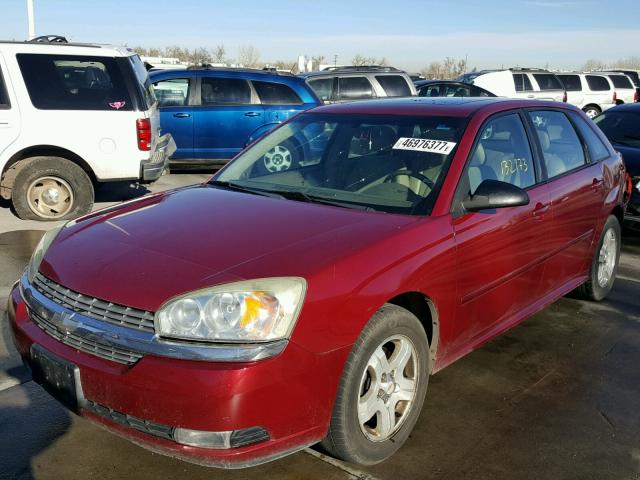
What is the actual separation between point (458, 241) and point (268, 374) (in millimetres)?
1357

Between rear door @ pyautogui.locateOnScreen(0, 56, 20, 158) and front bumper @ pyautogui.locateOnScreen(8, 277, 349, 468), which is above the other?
rear door @ pyautogui.locateOnScreen(0, 56, 20, 158)

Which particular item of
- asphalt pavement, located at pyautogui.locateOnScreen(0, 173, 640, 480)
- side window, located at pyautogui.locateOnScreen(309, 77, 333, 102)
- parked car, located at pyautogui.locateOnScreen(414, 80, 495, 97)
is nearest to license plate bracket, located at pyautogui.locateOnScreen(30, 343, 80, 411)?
asphalt pavement, located at pyautogui.locateOnScreen(0, 173, 640, 480)

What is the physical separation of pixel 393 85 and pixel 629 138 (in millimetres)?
6329

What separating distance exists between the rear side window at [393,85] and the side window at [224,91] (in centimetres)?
384

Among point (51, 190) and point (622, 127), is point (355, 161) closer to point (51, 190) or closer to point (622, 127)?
point (51, 190)

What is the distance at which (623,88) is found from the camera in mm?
24250

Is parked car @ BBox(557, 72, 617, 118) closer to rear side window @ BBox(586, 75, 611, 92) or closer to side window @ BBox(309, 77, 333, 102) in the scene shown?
rear side window @ BBox(586, 75, 611, 92)

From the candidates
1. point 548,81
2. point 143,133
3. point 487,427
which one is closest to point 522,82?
point 548,81

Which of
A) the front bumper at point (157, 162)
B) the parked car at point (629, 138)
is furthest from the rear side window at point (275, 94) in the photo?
the parked car at point (629, 138)

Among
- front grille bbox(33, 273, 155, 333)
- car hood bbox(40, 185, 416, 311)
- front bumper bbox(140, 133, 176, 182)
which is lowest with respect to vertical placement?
front bumper bbox(140, 133, 176, 182)

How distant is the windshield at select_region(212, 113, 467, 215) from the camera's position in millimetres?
3578

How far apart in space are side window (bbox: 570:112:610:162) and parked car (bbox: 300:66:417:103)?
8521 mm

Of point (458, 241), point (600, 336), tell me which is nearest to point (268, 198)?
point (458, 241)

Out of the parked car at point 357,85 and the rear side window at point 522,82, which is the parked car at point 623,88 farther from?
the parked car at point 357,85
